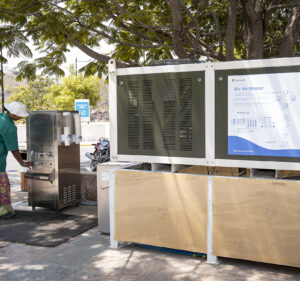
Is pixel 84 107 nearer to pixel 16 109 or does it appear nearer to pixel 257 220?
pixel 16 109

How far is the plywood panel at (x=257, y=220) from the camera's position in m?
4.07

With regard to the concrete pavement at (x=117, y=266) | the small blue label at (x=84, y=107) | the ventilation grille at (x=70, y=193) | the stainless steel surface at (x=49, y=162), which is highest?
the small blue label at (x=84, y=107)

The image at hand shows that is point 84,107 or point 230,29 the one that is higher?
point 230,29

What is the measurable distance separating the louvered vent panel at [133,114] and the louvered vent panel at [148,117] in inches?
3.7

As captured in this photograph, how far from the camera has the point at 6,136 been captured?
6555 millimetres

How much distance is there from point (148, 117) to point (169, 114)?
0.94ft

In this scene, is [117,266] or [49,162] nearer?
[117,266]

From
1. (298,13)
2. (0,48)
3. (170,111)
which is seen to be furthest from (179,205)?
(298,13)

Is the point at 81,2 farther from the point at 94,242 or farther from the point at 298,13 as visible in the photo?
the point at 94,242

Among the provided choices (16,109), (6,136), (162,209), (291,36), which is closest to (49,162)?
(6,136)

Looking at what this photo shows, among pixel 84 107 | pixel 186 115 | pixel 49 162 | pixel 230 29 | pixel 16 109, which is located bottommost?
pixel 49 162

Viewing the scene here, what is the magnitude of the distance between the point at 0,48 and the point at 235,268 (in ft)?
18.0

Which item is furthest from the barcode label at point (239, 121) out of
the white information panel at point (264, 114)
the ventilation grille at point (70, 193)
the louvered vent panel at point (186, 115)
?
the ventilation grille at point (70, 193)

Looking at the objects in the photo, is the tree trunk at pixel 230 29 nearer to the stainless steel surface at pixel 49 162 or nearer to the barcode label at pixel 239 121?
the stainless steel surface at pixel 49 162
